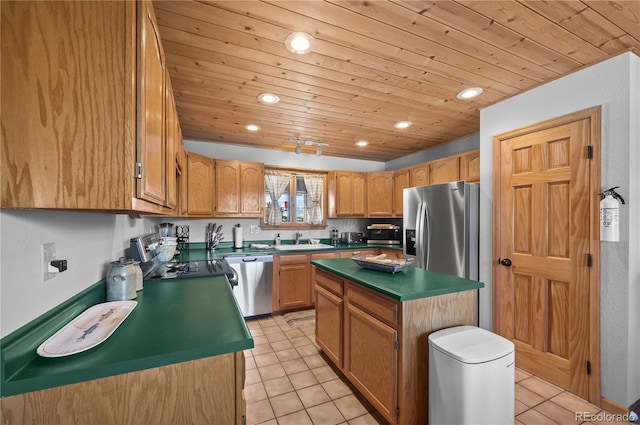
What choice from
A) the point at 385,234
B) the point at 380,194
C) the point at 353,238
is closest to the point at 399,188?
the point at 380,194

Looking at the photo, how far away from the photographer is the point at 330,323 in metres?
2.31

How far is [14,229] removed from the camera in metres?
0.86

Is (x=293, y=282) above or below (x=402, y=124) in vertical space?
below

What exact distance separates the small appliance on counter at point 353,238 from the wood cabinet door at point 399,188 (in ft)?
2.29

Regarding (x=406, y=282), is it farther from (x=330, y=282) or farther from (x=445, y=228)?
(x=445, y=228)

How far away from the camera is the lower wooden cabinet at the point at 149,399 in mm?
750

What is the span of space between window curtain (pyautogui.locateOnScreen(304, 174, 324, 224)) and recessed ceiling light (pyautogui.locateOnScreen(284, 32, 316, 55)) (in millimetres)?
2865

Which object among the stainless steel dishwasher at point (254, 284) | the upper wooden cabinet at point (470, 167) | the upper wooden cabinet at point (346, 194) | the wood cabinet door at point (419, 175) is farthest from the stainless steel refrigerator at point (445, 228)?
the stainless steel dishwasher at point (254, 284)

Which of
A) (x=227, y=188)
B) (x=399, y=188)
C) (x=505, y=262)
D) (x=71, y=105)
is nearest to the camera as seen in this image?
(x=71, y=105)

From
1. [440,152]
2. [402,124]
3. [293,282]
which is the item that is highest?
[402,124]

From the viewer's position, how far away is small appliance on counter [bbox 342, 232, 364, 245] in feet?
15.0

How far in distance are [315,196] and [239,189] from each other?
132 centimetres

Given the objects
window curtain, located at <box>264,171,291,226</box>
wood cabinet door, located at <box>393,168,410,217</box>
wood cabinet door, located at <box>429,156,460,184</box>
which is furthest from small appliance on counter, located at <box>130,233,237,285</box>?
wood cabinet door, located at <box>393,168,410,217</box>

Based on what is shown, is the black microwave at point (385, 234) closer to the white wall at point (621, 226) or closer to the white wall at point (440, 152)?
the white wall at point (440, 152)
